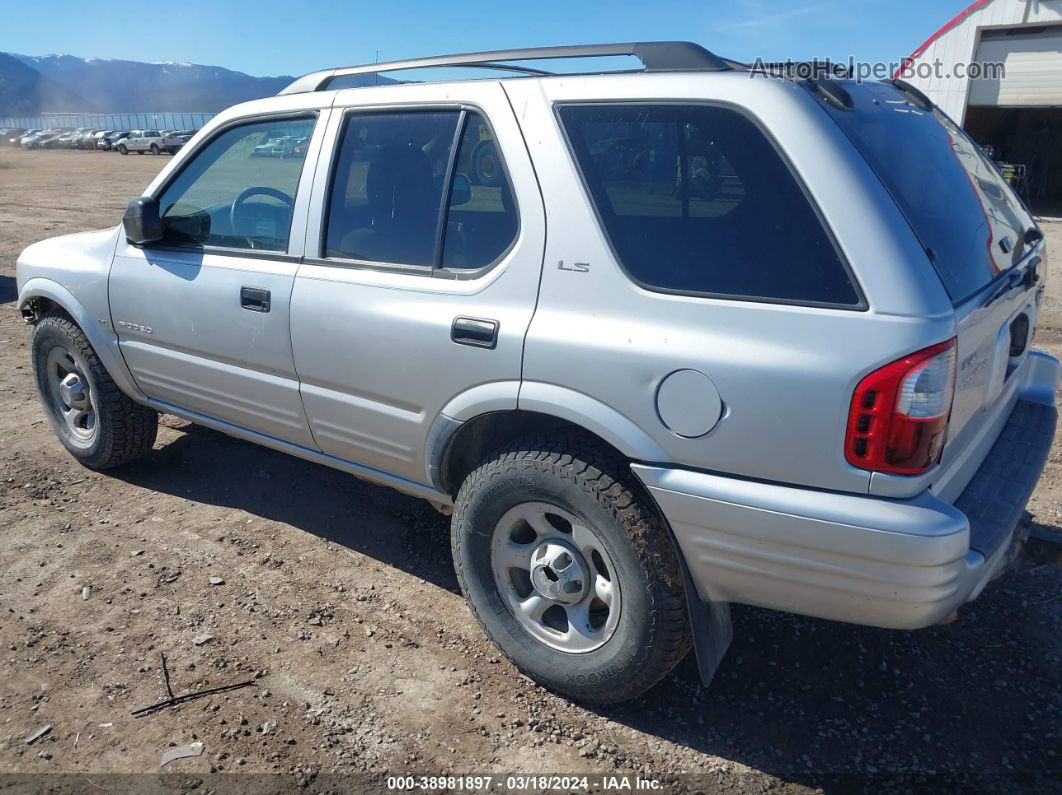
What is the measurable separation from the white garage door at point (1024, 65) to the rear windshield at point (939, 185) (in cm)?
2094

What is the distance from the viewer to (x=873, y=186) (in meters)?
2.15

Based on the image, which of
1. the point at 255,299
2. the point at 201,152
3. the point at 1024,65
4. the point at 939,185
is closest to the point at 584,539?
the point at 939,185

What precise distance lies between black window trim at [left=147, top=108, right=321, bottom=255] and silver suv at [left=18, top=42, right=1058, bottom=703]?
2 cm

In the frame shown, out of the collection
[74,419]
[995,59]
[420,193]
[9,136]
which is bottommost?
[74,419]

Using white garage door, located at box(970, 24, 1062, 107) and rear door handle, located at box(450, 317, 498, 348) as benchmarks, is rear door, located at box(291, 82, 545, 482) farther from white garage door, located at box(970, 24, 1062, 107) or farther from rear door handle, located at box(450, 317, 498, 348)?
white garage door, located at box(970, 24, 1062, 107)

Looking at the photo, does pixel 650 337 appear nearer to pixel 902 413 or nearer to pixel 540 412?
pixel 540 412

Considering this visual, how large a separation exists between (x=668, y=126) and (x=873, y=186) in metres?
0.63

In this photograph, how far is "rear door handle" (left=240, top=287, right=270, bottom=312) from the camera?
10.9 feet

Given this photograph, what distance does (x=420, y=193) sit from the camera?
9.98 ft

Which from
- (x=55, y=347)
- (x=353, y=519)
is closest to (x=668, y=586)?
(x=353, y=519)

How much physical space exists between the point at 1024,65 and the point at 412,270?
74.0 ft

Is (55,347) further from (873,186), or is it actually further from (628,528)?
(873,186)

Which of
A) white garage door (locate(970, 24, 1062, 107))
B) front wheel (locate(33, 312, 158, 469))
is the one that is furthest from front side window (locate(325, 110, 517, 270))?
white garage door (locate(970, 24, 1062, 107))

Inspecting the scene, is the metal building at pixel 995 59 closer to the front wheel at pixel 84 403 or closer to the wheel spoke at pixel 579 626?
the front wheel at pixel 84 403
